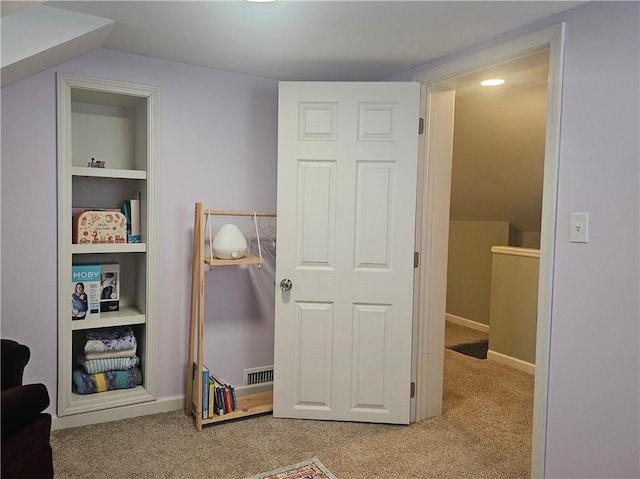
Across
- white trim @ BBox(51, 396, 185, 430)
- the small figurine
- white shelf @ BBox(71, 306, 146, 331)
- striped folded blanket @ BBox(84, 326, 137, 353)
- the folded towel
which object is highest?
the small figurine

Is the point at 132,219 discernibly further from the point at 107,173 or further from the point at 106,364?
the point at 106,364

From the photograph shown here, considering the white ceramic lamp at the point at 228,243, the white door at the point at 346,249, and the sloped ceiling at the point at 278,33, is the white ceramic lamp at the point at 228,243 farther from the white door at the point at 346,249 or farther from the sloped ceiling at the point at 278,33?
the sloped ceiling at the point at 278,33

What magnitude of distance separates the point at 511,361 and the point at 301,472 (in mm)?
2504

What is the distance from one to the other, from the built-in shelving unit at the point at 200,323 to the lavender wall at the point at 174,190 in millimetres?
107

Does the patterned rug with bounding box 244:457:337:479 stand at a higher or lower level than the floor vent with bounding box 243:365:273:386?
lower

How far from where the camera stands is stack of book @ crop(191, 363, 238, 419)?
2.89 metres

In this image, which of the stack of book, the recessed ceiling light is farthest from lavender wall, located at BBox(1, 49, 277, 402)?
the recessed ceiling light

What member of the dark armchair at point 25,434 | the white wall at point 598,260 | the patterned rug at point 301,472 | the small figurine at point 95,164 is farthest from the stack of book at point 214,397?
the white wall at point 598,260

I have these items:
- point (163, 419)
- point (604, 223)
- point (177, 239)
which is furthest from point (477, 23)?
point (163, 419)

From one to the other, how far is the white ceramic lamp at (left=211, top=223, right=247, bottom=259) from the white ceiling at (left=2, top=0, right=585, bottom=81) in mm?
1028

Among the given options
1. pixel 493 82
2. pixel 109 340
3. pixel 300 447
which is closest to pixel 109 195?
pixel 109 340

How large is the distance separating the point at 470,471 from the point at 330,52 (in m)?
2.32

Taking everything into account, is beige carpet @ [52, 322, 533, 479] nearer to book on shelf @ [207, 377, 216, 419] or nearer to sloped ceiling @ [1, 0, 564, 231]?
book on shelf @ [207, 377, 216, 419]

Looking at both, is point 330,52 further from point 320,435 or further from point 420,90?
point 320,435
